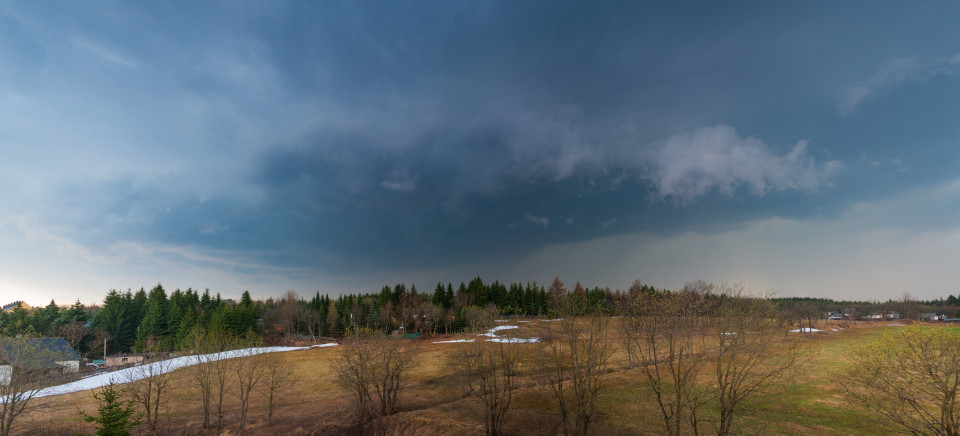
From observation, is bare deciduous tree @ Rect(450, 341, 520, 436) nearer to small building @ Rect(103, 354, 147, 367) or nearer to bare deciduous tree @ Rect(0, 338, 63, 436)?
bare deciduous tree @ Rect(0, 338, 63, 436)

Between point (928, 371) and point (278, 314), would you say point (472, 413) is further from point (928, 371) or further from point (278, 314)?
point (278, 314)

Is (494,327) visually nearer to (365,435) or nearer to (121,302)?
(365,435)

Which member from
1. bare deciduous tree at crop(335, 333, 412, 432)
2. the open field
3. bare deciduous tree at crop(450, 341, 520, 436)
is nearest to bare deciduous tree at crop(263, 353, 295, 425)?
the open field

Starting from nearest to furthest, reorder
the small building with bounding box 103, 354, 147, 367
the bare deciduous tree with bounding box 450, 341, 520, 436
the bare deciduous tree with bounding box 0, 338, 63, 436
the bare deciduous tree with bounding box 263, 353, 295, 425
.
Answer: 1. the bare deciduous tree with bounding box 0, 338, 63, 436
2. the bare deciduous tree with bounding box 450, 341, 520, 436
3. the bare deciduous tree with bounding box 263, 353, 295, 425
4. the small building with bounding box 103, 354, 147, 367

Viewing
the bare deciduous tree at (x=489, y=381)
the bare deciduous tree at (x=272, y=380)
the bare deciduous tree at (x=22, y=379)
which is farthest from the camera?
the bare deciduous tree at (x=272, y=380)

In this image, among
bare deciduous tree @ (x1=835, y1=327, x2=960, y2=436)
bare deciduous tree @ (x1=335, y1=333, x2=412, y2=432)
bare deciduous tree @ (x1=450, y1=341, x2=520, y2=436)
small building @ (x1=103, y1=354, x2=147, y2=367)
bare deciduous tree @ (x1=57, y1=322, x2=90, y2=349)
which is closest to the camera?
bare deciduous tree @ (x1=835, y1=327, x2=960, y2=436)

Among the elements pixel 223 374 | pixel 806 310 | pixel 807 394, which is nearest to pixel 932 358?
pixel 807 394

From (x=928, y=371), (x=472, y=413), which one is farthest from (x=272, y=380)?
(x=928, y=371)

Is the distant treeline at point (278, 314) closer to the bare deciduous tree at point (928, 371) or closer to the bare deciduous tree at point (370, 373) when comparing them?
the bare deciduous tree at point (370, 373)

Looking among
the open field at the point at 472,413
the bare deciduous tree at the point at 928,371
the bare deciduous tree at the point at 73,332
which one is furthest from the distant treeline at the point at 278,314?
the bare deciduous tree at the point at 928,371
